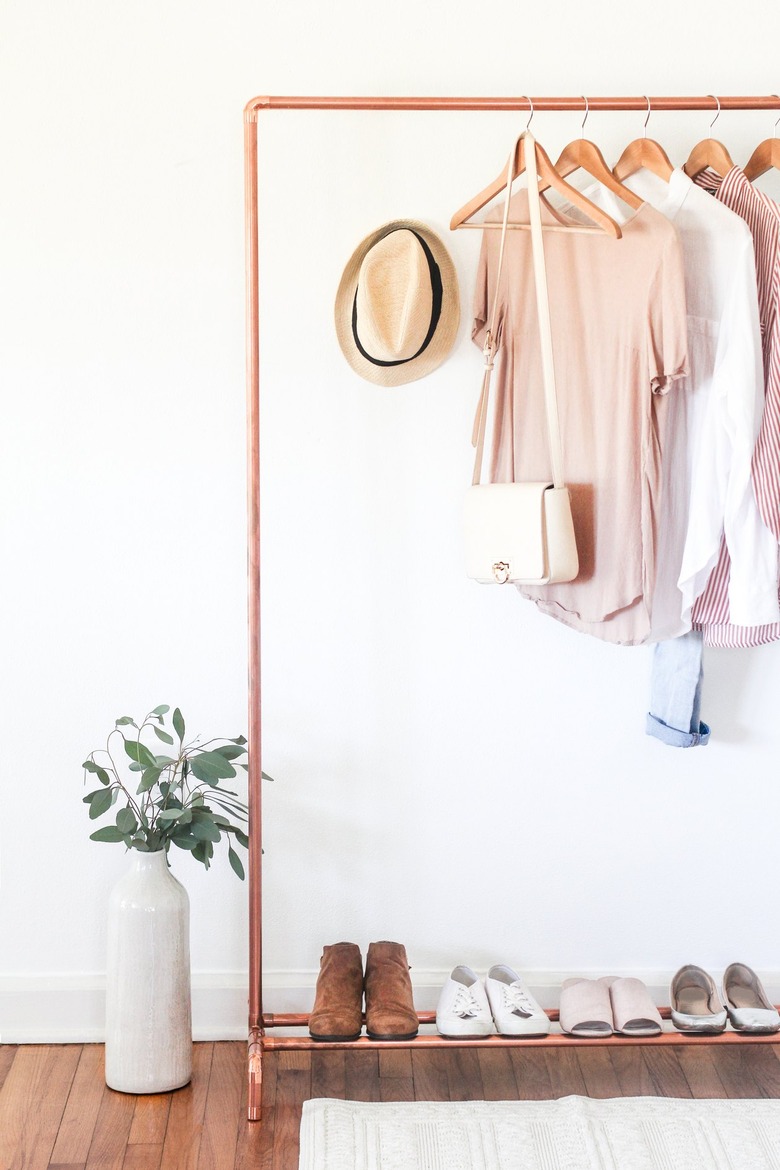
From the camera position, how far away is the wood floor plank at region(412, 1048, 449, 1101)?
2031 millimetres

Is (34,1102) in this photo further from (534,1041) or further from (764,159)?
(764,159)

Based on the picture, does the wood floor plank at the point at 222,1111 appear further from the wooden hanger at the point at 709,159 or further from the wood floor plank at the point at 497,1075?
the wooden hanger at the point at 709,159

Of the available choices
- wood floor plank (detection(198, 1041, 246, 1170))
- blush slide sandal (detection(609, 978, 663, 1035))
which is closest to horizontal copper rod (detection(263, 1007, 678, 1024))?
wood floor plank (detection(198, 1041, 246, 1170))

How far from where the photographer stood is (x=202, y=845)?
1979 mm

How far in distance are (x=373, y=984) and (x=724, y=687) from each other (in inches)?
37.5

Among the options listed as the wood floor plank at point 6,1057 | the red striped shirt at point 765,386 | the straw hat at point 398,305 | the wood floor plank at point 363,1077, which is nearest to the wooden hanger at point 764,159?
the red striped shirt at point 765,386

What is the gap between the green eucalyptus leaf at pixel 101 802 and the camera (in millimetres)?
1976

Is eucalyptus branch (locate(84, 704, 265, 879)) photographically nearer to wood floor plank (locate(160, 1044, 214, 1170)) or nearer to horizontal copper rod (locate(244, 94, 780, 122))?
wood floor plank (locate(160, 1044, 214, 1170))

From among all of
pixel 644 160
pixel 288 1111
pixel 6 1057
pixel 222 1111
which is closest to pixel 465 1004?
pixel 288 1111

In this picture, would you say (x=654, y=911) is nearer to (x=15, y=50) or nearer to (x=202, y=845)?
(x=202, y=845)

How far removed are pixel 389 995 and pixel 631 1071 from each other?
1.76 feet

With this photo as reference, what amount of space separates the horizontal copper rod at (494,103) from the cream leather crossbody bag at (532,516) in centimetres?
10

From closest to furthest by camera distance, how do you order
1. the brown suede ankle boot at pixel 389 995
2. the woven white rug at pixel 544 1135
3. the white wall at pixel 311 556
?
1. the woven white rug at pixel 544 1135
2. the brown suede ankle boot at pixel 389 995
3. the white wall at pixel 311 556

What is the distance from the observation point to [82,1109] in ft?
6.50
